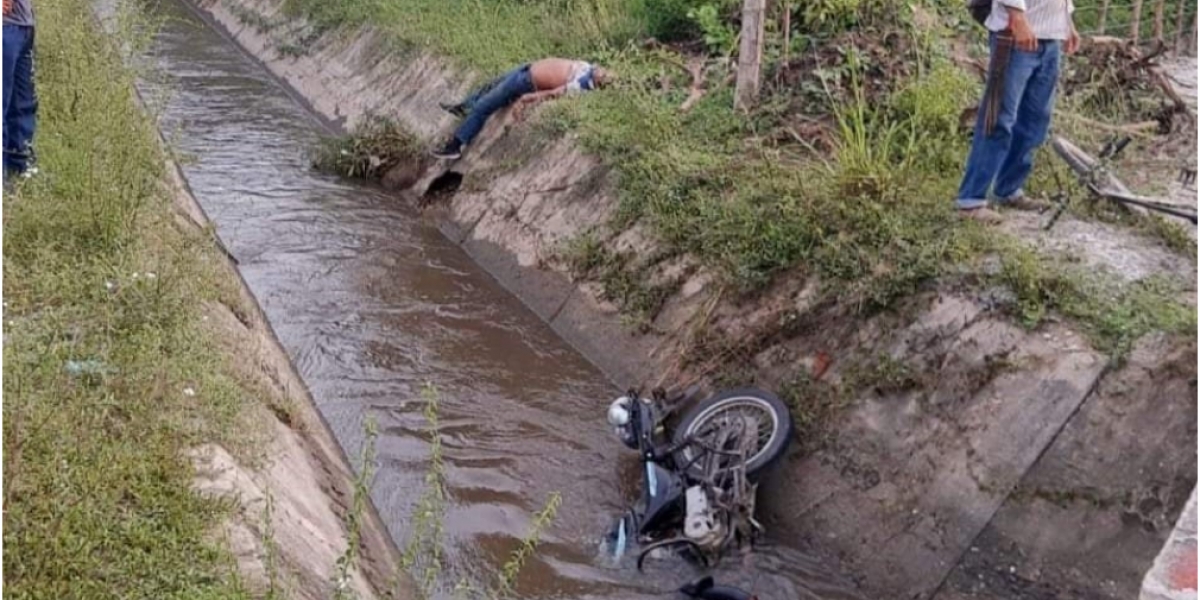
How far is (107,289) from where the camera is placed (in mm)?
5672

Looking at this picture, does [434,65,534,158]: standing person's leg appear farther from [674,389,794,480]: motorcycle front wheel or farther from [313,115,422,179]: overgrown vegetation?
[674,389,794,480]: motorcycle front wheel

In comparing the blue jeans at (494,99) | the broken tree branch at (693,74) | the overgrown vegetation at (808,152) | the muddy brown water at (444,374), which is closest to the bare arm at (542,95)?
the blue jeans at (494,99)

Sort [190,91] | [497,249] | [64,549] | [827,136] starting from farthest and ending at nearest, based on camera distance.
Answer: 1. [190,91]
2. [497,249]
3. [827,136]
4. [64,549]

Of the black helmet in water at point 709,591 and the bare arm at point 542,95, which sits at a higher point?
the bare arm at point 542,95

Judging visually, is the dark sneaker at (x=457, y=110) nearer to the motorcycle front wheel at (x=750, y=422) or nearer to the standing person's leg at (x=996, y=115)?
the motorcycle front wheel at (x=750, y=422)

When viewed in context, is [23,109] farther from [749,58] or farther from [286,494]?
[749,58]

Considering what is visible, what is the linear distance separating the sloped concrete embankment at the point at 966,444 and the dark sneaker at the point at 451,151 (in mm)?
3974

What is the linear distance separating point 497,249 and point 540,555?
4.32m

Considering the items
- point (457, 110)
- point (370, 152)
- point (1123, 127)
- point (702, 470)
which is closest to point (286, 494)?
point (702, 470)

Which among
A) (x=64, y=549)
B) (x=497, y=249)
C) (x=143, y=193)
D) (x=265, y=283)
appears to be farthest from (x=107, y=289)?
(x=497, y=249)

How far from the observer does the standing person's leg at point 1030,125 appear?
21.3ft

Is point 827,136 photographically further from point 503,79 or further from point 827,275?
point 503,79

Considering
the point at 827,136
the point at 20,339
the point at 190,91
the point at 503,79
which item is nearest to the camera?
the point at 20,339

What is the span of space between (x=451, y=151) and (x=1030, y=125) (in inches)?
244
